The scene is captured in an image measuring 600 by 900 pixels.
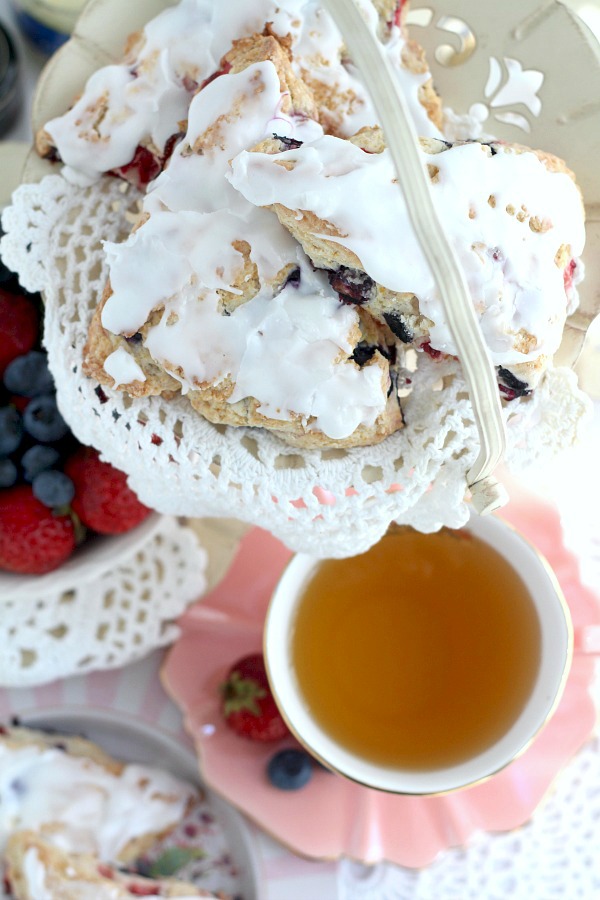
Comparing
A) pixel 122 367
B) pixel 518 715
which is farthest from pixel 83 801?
pixel 122 367

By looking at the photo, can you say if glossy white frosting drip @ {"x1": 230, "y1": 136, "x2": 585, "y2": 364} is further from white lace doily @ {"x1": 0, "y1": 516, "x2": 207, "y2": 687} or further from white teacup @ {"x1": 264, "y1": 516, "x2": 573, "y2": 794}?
white lace doily @ {"x1": 0, "y1": 516, "x2": 207, "y2": 687}

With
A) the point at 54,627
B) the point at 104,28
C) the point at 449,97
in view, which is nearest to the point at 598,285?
the point at 449,97

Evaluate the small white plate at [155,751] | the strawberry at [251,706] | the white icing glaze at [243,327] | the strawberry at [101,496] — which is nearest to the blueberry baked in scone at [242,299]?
the white icing glaze at [243,327]

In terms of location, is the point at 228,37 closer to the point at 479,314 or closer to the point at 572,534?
the point at 479,314

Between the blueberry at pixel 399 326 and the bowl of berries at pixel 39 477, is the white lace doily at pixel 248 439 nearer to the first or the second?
the blueberry at pixel 399 326

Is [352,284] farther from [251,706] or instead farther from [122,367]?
[251,706]

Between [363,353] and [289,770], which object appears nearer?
[363,353]

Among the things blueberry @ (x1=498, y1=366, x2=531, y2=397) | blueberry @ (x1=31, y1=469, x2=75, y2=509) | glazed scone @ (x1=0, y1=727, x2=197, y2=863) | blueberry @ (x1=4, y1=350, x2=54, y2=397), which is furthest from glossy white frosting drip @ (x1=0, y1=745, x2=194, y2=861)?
blueberry @ (x1=498, y1=366, x2=531, y2=397)
